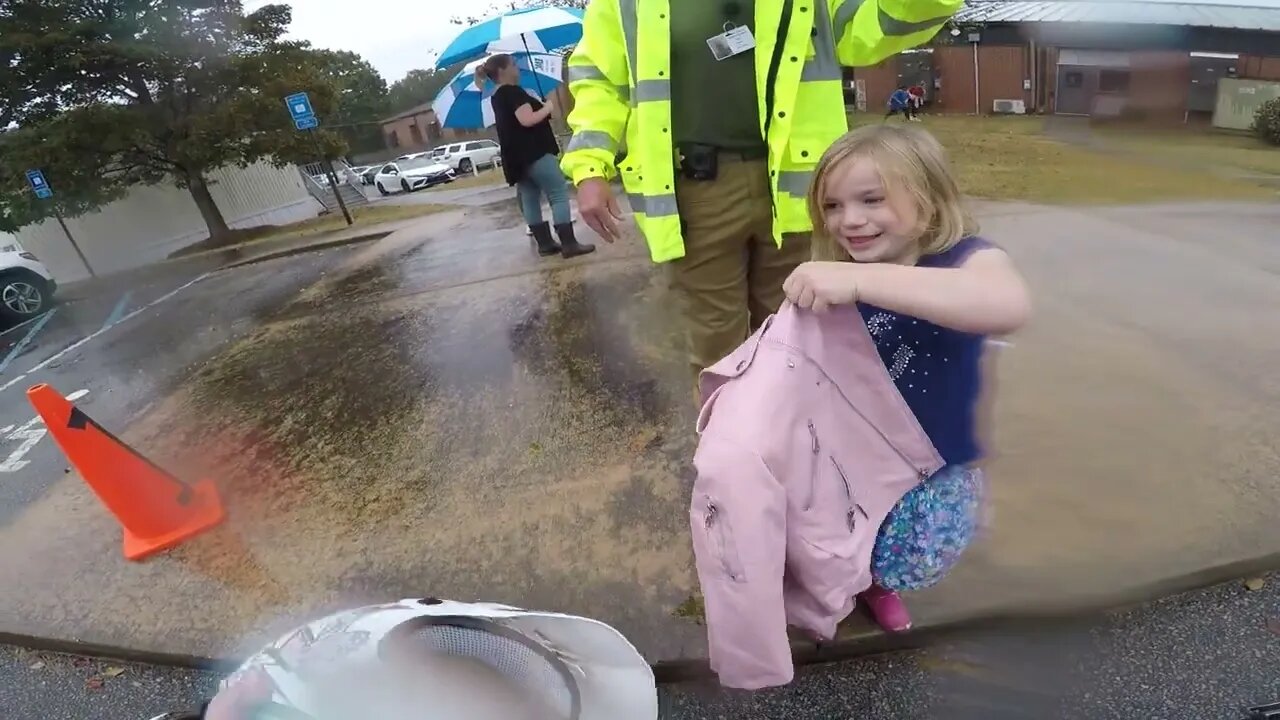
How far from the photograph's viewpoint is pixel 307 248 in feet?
30.6

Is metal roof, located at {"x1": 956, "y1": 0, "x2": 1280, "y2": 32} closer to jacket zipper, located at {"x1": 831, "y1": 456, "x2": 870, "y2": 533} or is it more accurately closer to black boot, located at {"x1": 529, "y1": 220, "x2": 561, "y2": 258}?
jacket zipper, located at {"x1": 831, "y1": 456, "x2": 870, "y2": 533}

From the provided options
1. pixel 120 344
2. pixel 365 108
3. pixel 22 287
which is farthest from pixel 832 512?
pixel 365 108

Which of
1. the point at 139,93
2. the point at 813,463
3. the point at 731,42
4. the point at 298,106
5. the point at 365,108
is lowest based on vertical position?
the point at 813,463

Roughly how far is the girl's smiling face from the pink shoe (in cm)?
87

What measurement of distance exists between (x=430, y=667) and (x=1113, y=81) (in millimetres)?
1305

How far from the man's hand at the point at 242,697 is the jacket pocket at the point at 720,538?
596 millimetres

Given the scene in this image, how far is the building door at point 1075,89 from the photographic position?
1201 mm

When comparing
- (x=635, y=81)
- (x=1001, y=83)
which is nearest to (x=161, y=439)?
(x=635, y=81)

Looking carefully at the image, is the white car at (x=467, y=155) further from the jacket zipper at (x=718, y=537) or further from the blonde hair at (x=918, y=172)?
the jacket zipper at (x=718, y=537)

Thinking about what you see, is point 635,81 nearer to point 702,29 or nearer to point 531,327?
point 702,29

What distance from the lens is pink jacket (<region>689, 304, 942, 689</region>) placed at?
106 cm

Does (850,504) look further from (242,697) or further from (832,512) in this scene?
(242,697)

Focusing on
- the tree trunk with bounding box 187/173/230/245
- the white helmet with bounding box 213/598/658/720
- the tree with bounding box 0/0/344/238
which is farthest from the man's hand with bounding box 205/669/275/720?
the tree trunk with bounding box 187/173/230/245

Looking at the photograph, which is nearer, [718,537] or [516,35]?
[718,537]
